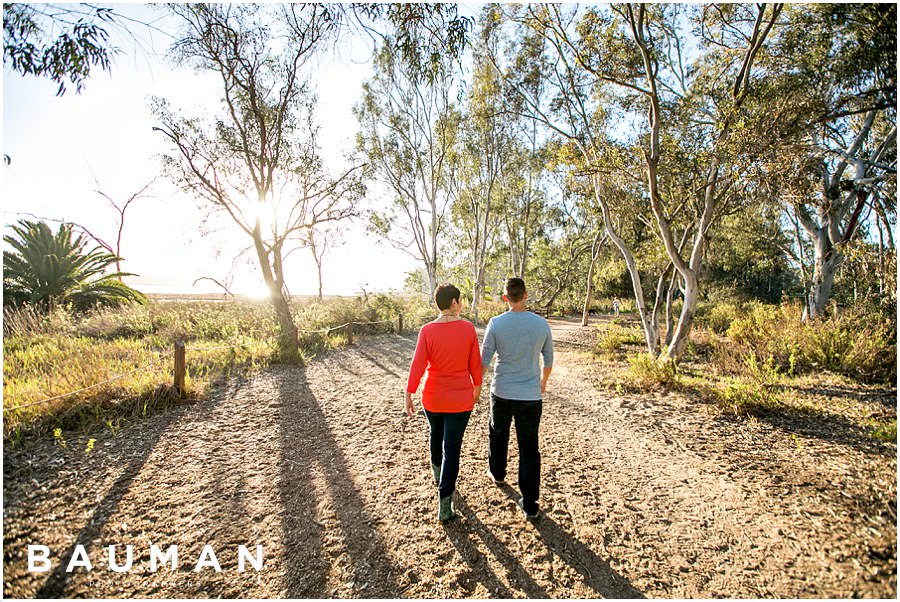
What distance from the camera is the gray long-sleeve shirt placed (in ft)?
9.38

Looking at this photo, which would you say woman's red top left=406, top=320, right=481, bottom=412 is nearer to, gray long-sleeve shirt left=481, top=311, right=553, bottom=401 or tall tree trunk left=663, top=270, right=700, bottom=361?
gray long-sleeve shirt left=481, top=311, right=553, bottom=401

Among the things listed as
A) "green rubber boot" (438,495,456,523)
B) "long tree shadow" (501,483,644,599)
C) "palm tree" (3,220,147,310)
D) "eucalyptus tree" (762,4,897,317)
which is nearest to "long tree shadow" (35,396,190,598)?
"green rubber boot" (438,495,456,523)

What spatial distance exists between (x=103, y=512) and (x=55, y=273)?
1553 centimetres

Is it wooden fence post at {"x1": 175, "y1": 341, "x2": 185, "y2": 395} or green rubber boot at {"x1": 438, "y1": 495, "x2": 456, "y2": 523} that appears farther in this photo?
wooden fence post at {"x1": 175, "y1": 341, "x2": 185, "y2": 395}

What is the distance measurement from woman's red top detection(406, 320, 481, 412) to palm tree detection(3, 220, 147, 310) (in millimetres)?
16196

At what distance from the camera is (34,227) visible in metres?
13.4

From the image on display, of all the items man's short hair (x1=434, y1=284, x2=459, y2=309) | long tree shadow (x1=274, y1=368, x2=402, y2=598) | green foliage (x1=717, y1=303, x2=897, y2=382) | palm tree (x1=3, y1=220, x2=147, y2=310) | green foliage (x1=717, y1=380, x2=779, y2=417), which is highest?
palm tree (x1=3, y1=220, x2=147, y2=310)

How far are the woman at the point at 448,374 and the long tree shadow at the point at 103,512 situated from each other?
246 cm

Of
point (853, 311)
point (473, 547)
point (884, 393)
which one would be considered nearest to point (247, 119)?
point (473, 547)

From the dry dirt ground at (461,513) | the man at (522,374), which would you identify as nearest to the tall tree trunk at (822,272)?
the dry dirt ground at (461,513)

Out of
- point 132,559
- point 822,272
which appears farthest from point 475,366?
point 822,272

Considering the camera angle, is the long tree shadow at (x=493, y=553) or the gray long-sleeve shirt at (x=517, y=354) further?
the gray long-sleeve shirt at (x=517, y=354)

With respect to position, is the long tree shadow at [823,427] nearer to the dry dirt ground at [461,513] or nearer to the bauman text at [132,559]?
the dry dirt ground at [461,513]

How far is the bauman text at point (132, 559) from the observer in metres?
2.45
